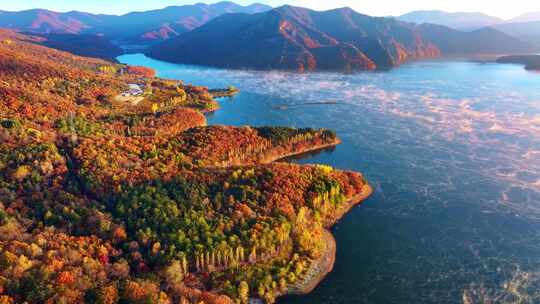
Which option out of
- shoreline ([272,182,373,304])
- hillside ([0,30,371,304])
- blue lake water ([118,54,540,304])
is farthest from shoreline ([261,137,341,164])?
shoreline ([272,182,373,304])

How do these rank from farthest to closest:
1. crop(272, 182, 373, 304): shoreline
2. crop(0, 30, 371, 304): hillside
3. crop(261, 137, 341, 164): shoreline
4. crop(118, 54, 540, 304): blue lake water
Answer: crop(261, 137, 341, 164): shoreline < crop(118, 54, 540, 304): blue lake water < crop(272, 182, 373, 304): shoreline < crop(0, 30, 371, 304): hillside

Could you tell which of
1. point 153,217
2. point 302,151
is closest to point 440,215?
point 302,151

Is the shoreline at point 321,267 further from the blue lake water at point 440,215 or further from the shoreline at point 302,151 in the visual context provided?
the shoreline at point 302,151

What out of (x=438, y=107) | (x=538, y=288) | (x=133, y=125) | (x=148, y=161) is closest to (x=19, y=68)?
(x=133, y=125)

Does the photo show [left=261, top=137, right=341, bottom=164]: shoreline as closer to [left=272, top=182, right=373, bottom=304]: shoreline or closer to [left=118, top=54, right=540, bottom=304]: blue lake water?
[left=118, top=54, right=540, bottom=304]: blue lake water

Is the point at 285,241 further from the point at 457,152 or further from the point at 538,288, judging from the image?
the point at 457,152

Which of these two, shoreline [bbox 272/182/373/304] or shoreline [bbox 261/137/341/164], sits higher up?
shoreline [bbox 261/137/341/164]

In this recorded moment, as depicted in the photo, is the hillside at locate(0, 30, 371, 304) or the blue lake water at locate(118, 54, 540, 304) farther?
the blue lake water at locate(118, 54, 540, 304)

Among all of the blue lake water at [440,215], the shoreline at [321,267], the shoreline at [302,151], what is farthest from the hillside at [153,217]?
the blue lake water at [440,215]
